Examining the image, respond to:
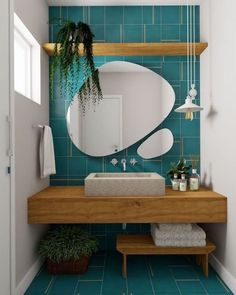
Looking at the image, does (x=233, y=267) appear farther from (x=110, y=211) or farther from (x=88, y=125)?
(x=88, y=125)

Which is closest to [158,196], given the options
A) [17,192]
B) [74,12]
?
[17,192]

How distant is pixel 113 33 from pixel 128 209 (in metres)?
1.85

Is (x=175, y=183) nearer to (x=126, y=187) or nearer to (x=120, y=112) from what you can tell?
(x=126, y=187)

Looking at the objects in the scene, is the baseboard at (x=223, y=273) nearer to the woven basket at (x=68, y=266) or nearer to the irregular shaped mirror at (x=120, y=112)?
the woven basket at (x=68, y=266)

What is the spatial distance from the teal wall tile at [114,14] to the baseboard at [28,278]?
8.15 ft

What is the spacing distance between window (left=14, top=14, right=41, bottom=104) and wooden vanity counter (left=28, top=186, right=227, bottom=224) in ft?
3.32

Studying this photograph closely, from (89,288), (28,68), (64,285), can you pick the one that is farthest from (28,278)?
(28,68)

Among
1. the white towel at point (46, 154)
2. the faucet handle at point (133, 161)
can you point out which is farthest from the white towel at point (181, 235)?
the white towel at point (46, 154)

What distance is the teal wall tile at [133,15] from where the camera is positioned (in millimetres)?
2980

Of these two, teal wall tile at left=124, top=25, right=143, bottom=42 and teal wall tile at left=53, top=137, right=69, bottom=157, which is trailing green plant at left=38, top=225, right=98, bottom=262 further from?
teal wall tile at left=124, top=25, right=143, bottom=42

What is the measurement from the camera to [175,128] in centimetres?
297

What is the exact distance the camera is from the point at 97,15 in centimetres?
298

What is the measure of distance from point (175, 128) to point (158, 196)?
94cm

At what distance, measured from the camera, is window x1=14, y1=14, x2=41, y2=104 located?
254 cm
